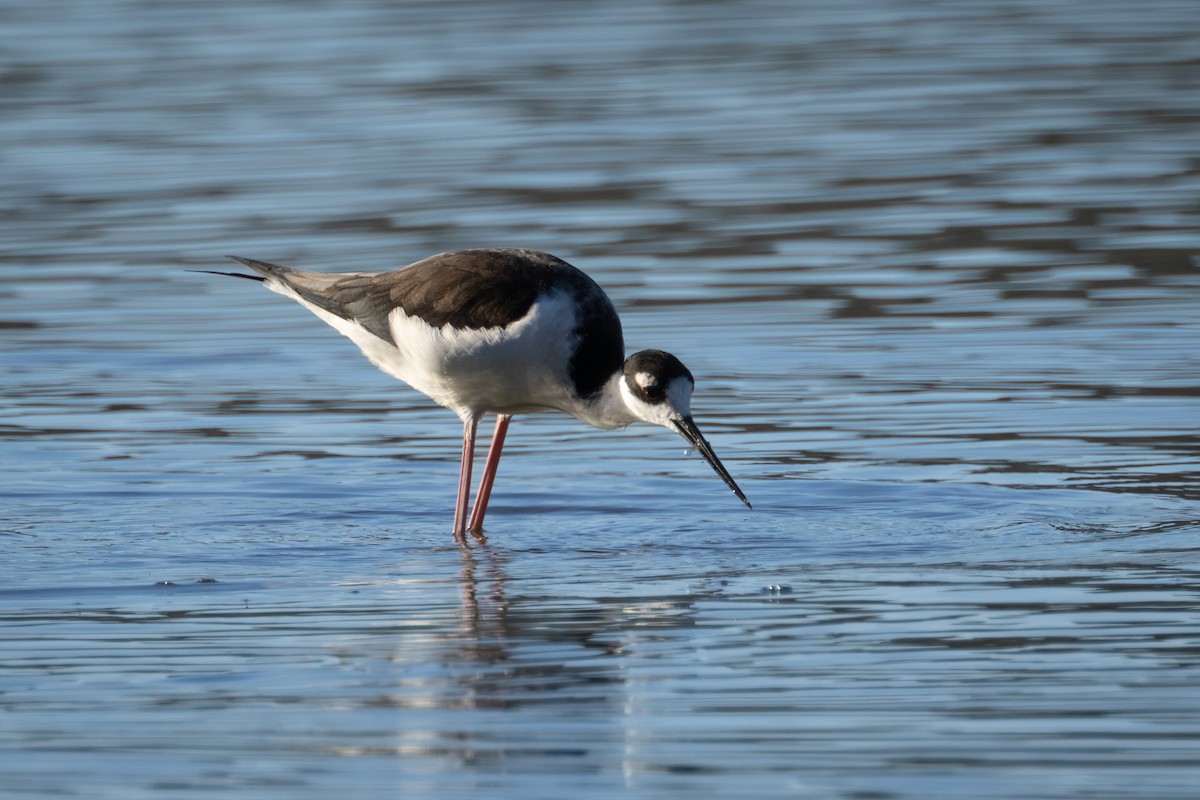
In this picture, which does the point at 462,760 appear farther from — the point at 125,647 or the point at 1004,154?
the point at 1004,154

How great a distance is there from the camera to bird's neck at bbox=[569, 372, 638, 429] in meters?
9.44

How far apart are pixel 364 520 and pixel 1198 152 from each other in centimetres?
1092

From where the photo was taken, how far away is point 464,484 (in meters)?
9.82

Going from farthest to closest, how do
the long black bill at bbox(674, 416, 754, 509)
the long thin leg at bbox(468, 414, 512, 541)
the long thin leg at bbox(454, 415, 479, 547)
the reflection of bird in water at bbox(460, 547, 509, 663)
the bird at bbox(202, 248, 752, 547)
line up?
the long thin leg at bbox(468, 414, 512, 541)
the long thin leg at bbox(454, 415, 479, 547)
the bird at bbox(202, 248, 752, 547)
the long black bill at bbox(674, 416, 754, 509)
the reflection of bird in water at bbox(460, 547, 509, 663)

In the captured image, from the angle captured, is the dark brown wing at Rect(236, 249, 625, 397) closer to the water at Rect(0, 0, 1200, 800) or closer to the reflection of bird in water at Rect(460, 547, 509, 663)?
the water at Rect(0, 0, 1200, 800)

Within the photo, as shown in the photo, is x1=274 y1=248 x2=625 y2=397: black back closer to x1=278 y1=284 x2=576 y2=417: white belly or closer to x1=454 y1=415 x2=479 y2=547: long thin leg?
x1=278 y1=284 x2=576 y2=417: white belly

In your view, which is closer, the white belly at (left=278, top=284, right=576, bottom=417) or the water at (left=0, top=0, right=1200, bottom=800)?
the water at (left=0, top=0, right=1200, bottom=800)

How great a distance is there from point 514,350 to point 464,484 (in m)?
0.81

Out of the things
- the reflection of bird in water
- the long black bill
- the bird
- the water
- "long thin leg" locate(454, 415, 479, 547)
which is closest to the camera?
the water

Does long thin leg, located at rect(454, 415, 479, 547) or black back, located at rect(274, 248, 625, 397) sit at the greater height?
black back, located at rect(274, 248, 625, 397)

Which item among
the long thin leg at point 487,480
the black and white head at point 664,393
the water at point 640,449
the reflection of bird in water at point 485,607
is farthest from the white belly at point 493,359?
the reflection of bird in water at point 485,607

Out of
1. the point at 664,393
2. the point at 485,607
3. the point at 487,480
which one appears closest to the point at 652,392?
the point at 664,393

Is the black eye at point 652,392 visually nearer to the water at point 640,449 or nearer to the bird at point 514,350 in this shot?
the bird at point 514,350

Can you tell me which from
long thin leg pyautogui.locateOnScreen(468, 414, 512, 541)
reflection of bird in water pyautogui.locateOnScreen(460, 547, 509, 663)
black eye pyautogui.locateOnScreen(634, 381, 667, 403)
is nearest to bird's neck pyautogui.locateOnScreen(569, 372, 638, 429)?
black eye pyautogui.locateOnScreen(634, 381, 667, 403)
